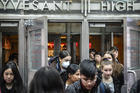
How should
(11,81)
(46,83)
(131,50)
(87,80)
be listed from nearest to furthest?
1. (46,83)
2. (87,80)
3. (11,81)
4. (131,50)

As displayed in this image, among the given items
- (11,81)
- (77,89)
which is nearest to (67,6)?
(11,81)

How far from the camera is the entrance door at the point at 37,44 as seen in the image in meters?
6.47

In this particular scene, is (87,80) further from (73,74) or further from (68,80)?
(68,80)

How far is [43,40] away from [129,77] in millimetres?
2233

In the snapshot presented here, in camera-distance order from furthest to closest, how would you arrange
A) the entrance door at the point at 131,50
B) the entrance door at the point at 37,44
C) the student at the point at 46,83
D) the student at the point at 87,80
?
the entrance door at the point at 37,44
the entrance door at the point at 131,50
the student at the point at 87,80
the student at the point at 46,83

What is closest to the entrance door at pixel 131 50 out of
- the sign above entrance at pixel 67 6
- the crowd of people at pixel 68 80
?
the sign above entrance at pixel 67 6

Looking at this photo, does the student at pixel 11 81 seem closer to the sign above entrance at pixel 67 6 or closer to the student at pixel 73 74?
the student at pixel 73 74

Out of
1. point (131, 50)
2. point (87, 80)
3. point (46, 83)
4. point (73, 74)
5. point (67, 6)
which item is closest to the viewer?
point (46, 83)

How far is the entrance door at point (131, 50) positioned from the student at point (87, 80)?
142 inches

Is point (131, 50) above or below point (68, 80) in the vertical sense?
above

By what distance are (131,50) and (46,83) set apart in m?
4.88

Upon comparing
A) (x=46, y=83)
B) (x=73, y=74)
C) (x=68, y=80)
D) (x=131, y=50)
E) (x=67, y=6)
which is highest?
(x=67, y=6)

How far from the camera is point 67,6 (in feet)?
23.7

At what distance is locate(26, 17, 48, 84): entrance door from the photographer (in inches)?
255
